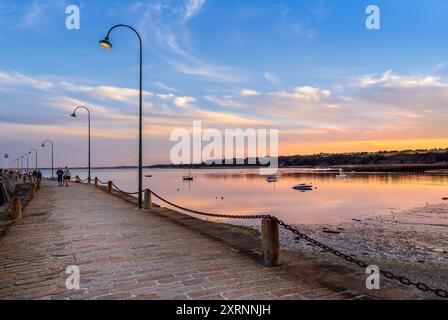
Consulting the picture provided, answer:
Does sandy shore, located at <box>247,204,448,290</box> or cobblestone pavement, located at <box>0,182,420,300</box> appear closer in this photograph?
cobblestone pavement, located at <box>0,182,420,300</box>

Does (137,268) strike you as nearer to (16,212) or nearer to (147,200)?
(16,212)

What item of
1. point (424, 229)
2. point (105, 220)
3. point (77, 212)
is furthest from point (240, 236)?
point (424, 229)

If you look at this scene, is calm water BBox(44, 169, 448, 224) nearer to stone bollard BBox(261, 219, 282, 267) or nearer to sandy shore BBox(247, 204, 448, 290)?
sandy shore BBox(247, 204, 448, 290)

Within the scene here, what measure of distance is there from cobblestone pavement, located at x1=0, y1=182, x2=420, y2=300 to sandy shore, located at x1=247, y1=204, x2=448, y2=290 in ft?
12.5

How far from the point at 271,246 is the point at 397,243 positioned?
1156 cm

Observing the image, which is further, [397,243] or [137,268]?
[397,243]

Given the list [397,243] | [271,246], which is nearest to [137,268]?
[271,246]

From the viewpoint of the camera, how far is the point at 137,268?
6023 mm

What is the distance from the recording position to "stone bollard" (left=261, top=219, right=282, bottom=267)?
20.1 feet

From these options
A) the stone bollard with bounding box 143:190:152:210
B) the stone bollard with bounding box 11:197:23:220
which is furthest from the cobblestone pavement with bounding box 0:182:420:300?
the stone bollard with bounding box 143:190:152:210

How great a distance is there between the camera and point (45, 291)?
4902mm

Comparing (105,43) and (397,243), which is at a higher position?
(105,43)
